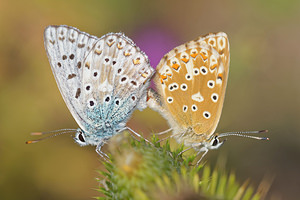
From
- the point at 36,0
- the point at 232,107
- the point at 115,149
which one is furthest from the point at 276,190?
the point at 36,0

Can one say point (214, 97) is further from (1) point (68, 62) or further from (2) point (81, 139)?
(1) point (68, 62)

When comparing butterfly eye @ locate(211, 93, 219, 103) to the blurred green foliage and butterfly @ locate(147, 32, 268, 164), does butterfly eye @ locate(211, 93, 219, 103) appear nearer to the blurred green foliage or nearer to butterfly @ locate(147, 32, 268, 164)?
butterfly @ locate(147, 32, 268, 164)

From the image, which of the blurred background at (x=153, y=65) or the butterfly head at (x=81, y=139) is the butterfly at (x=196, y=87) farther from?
the blurred background at (x=153, y=65)

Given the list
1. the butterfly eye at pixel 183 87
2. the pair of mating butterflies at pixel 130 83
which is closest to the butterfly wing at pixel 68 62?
the pair of mating butterflies at pixel 130 83

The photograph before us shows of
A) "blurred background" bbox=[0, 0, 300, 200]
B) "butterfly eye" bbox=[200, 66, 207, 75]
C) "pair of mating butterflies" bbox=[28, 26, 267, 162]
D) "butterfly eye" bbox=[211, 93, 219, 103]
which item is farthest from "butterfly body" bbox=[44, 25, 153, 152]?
"blurred background" bbox=[0, 0, 300, 200]

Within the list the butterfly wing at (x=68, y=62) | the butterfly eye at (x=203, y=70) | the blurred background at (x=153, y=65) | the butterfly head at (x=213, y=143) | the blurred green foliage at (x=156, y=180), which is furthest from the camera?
the blurred background at (x=153, y=65)

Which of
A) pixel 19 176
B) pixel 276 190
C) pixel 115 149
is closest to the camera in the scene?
pixel 115 149

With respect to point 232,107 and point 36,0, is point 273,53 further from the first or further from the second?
point 36,0
